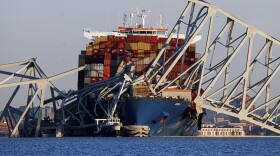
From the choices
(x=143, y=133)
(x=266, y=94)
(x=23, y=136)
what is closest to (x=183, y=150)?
(x=143, y=133)

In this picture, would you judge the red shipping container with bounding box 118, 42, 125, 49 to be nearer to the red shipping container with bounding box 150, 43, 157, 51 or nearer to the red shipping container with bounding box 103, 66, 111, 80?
the red shipping container with bounding box 150, 43, 157, 51

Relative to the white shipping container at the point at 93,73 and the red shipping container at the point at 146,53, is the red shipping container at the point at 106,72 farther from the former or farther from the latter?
the red shipping container at the point at 146,53

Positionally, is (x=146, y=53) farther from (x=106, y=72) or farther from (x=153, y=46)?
(x=106, y=72)

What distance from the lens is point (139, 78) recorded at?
402 ft

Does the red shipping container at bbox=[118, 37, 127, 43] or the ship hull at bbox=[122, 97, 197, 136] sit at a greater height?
the red shipping container at bbox=[118, 37, 127, 43]

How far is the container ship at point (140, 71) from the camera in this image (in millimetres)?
120375

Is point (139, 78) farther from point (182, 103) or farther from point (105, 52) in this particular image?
point (105, 52)

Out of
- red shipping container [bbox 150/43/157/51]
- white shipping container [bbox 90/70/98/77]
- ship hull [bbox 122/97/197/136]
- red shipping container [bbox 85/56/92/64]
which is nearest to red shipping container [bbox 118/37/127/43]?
red shipping container [bbox 150/43/157/51]

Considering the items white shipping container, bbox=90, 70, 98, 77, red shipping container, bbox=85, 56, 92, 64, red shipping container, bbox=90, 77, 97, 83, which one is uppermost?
red shipping container, bbox=85, 56, 92, 64

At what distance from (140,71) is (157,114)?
18.7m

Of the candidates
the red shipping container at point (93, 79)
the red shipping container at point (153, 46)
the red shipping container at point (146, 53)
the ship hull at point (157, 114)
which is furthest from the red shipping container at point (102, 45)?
the ship hull at point (157, 114)

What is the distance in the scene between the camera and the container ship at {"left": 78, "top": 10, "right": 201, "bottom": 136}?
395 feet

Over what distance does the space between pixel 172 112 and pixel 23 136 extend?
906 inches

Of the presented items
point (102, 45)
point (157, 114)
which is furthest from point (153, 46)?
point (157, 114)
